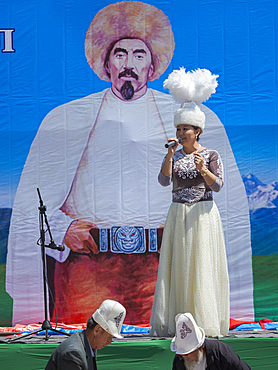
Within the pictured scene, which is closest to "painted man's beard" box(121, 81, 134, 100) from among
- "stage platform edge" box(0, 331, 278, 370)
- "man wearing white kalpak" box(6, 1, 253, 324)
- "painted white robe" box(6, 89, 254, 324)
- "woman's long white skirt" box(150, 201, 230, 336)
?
"man wearing white kalpak" box(6, 1, 253, 324)

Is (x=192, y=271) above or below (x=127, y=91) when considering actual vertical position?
below

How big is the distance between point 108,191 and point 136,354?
58.0 inches

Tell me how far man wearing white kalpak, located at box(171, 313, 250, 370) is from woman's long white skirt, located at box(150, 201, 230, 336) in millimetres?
1044

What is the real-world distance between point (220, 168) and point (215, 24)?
145cm

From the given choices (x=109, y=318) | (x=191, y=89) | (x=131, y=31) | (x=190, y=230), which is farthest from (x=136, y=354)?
(x=131, y=31)

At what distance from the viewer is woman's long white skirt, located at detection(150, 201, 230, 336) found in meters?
3.97

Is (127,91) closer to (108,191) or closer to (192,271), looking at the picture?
(108,191)

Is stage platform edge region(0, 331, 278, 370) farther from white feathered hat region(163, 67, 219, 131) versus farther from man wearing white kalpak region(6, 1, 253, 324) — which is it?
white feathered hat region(163, 67, 219, 131)

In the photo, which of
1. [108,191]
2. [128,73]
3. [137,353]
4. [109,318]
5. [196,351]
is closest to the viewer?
[109,318]

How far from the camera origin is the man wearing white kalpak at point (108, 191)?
16.3 feet

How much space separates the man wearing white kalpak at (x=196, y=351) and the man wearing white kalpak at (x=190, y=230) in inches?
42.2

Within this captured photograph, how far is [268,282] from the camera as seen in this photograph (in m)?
4.91

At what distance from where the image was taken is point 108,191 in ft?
16.4

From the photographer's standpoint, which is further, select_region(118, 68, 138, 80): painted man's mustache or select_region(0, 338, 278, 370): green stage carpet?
select_region(118, 68, 138, 80): painted man's mustache
